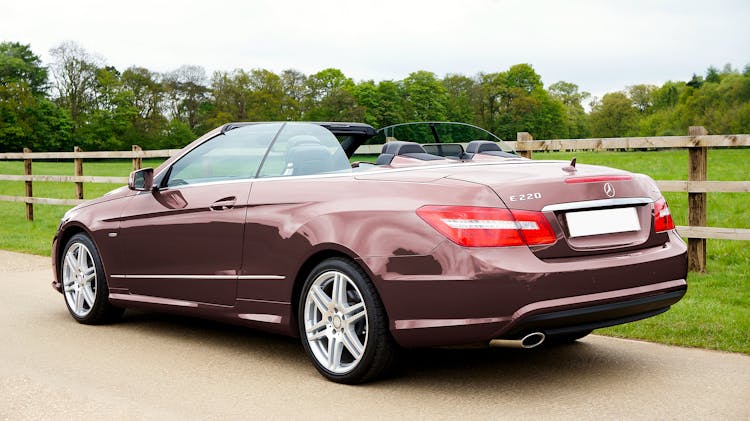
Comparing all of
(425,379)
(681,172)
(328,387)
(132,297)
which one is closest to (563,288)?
(425,379)

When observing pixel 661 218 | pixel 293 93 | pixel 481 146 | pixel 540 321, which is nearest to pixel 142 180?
pixel 481 146

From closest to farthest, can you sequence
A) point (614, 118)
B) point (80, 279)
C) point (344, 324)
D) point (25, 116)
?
point (344, 324), point (80, 279), point (25, 116), point (614, 118)

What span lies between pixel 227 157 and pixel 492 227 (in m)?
2.36

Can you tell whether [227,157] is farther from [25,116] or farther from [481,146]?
[25,116]

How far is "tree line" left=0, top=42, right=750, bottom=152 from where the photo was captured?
104 metres

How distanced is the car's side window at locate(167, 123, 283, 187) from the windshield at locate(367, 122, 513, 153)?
28.6 inches

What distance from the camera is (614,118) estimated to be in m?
140

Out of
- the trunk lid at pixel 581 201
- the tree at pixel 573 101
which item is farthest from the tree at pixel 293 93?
the trunk lid at pixel 581 201

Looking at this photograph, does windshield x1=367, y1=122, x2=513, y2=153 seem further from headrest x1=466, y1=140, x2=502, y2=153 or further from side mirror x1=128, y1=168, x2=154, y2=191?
side mirror x1=128, y1=168, x2=154, y2=191

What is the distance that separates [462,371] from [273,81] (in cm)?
12515

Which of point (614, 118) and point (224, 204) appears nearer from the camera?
point (224, 204)

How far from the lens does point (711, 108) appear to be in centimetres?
11769

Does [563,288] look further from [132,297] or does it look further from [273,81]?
[273,81]

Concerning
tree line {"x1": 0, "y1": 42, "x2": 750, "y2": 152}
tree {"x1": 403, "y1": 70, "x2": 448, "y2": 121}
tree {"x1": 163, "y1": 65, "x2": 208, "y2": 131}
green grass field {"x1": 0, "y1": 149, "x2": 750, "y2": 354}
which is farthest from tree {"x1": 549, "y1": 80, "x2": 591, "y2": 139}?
green grass field {"x1": 0, "y1": 149, "x2": 750, "y2": 354}
